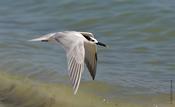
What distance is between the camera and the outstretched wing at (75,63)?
464 centimetres

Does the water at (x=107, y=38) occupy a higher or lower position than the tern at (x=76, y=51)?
lower

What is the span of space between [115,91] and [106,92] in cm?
10

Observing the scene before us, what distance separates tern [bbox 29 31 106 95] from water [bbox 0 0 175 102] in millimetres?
696

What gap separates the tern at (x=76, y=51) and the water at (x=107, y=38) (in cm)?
70

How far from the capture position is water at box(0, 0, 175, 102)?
261 inches

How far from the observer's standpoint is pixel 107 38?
823 cm

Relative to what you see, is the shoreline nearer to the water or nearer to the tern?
the water

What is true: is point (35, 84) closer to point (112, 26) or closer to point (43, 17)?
point (112, 26)

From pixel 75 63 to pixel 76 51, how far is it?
161 millimetres

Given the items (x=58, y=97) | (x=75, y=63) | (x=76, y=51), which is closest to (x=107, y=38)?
(x=58, y=97)

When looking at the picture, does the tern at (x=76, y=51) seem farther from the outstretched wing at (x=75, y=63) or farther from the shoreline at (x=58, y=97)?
the shoreline at (x=58, y=97)

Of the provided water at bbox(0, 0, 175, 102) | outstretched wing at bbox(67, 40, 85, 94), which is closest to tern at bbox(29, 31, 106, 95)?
outstretched wing at bbox(67, 40, 85, 94)

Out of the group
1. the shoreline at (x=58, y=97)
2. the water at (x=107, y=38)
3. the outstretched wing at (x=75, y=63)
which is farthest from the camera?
the water at (x=107, y=38)

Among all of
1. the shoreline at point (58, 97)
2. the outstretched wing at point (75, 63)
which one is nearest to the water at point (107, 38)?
the shoreline at point (58, 97)
